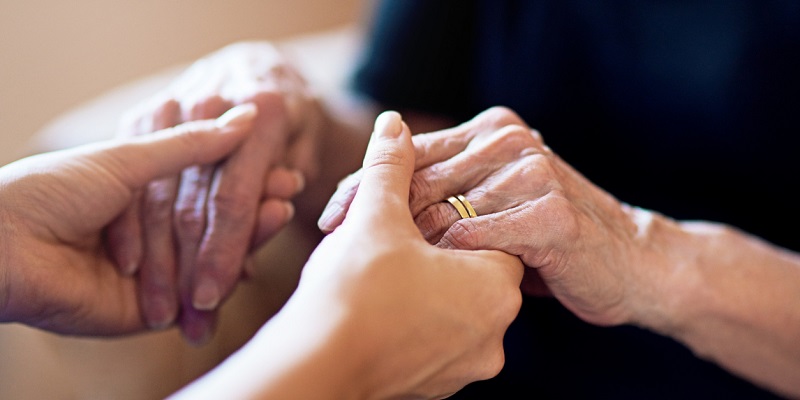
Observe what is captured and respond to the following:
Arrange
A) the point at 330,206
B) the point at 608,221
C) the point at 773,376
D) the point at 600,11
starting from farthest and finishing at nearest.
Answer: the point at 600,11
the point at 773,376
the point at 608,221
the point at 330,206

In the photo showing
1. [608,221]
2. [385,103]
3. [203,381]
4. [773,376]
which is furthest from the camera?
[385,103]

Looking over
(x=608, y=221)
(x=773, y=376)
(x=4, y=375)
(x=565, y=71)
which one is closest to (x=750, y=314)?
(x=773, y=376)

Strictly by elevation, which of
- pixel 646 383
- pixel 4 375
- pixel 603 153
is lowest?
pixel 646 383

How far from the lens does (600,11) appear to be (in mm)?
1188

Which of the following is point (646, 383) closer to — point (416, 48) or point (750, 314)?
point (750, 314)

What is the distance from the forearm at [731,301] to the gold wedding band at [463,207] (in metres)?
0.29

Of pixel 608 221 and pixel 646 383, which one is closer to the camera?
pixel 608 221

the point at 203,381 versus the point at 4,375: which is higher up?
the point at 203,381

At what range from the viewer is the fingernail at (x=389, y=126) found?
74cm

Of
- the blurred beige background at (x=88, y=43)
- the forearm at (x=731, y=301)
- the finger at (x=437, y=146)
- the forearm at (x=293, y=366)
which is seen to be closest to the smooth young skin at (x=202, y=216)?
the finger at (x=437, y=146)

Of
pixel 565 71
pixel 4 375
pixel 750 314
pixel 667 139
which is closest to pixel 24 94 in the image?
pixel 4 375

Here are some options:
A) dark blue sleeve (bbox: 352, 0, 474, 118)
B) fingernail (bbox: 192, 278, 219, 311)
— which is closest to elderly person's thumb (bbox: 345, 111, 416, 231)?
fingernail (bbox: 192, 278, 219, 311)

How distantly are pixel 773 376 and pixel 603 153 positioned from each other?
494mm

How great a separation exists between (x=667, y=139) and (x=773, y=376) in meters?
0.44
